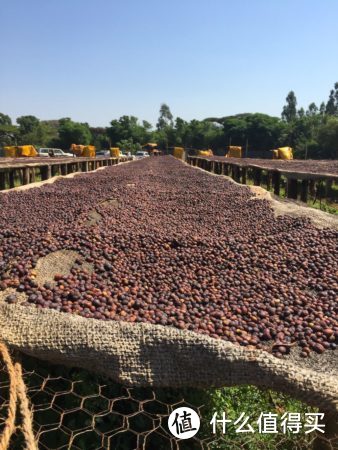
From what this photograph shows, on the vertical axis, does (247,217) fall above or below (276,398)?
above

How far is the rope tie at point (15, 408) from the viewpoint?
1.47 m

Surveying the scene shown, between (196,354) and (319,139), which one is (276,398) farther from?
(319,139)

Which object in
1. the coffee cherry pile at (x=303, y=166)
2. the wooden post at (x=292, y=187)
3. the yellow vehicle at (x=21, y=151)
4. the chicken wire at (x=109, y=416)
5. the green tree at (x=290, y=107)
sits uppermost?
the green tree at (x=290, y=107)

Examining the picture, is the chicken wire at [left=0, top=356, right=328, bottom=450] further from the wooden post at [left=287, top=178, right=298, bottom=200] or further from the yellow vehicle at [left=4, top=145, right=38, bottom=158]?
the yellow vehicle at [left=4, top=145, right=38, bottom=158]

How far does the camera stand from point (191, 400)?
2.63m

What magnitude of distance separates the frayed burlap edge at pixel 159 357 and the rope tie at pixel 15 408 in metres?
0.20

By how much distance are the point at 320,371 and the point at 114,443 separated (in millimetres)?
1330

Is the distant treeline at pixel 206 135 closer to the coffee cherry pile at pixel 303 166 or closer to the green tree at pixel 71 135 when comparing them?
the green tree at pixel 71 135

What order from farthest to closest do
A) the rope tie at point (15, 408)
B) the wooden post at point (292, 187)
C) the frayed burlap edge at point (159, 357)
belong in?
the wooden post at point (292, 187), the frayed burlap edge at point (159, 357), the rope tie at point (15, 408)

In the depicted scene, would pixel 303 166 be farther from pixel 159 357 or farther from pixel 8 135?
pixel 8 135

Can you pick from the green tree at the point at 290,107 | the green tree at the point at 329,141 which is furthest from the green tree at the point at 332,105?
the green tree at the point at 329,141

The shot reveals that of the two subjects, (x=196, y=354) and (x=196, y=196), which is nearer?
(x=196, y=354)

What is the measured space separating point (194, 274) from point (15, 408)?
1.96 m

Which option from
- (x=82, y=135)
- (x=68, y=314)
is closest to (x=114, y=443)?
(x=68, y=314)
